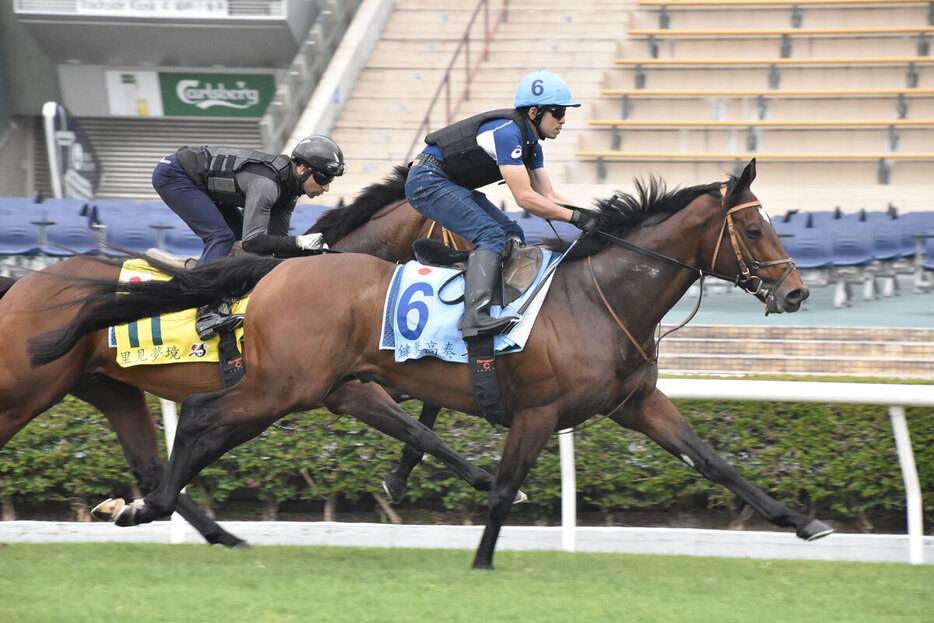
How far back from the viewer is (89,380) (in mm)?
4762

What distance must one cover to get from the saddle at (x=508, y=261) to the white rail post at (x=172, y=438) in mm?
1460

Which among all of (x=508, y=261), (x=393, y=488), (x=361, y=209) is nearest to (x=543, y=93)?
(x=508, y=261)

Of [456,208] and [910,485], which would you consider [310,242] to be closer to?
[456,208]

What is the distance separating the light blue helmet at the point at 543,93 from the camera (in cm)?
439

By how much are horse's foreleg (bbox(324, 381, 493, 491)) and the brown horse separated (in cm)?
6

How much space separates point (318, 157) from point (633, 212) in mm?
1431

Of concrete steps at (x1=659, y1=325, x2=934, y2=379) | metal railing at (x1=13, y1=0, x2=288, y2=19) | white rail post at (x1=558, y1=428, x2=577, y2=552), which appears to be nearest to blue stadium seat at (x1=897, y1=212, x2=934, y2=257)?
concrete steps at (x1=659, y1=325, x2=934, y2=379)

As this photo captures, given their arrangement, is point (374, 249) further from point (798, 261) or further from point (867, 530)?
point (798, 261)

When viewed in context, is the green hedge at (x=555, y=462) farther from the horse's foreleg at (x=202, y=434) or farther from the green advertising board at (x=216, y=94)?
the green advertising board at (x=216, y=94)

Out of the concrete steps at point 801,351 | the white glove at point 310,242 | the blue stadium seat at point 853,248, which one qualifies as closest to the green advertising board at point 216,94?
the blue stadium seat at point 853,248

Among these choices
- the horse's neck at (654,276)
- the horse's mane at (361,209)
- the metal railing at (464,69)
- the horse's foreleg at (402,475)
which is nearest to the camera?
the horse's neck at (654,276)

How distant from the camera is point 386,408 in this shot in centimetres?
471

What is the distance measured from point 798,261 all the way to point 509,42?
990 cm

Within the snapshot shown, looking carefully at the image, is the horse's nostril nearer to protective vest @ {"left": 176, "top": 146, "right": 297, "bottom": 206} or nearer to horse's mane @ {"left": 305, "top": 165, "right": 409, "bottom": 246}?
horse's mane @ {"left": 305, "top": 165, "right": 409, "bottom": 246}
